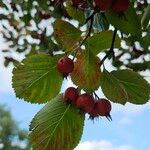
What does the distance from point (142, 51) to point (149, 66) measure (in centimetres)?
28

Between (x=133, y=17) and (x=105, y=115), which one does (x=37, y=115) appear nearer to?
(x=105, y=115)

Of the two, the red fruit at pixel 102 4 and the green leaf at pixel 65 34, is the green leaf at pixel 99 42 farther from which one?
the red fruit at pixel 102 4

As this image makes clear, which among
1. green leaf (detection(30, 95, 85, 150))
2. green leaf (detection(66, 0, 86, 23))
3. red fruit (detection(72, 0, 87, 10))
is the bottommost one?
green leaf (detection(30, 95, 85, 150))

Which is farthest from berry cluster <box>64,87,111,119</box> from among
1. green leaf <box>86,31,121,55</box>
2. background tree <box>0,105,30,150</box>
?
background tree <box>0,105,30,150</box>

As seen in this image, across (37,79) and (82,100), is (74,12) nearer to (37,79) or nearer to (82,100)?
(37,79)

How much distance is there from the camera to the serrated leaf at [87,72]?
160 centimetres

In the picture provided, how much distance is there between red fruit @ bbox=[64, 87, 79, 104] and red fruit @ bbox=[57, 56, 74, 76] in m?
0.06

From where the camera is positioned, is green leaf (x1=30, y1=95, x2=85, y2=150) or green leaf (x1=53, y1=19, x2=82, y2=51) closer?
green leaf (x1=30, y1=95, x2=85, y2=150)

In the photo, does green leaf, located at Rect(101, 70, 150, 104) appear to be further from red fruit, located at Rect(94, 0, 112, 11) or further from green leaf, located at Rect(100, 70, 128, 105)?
red fruit, located at Rect(94, 0, 112, 11)

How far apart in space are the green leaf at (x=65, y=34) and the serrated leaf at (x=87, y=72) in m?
0.13

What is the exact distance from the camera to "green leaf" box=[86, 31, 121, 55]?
5.47 ft

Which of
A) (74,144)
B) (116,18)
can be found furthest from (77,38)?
(74,144)

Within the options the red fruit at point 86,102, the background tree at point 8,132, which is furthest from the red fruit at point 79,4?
the background tree at point 8,132

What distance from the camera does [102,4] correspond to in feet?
4.78
